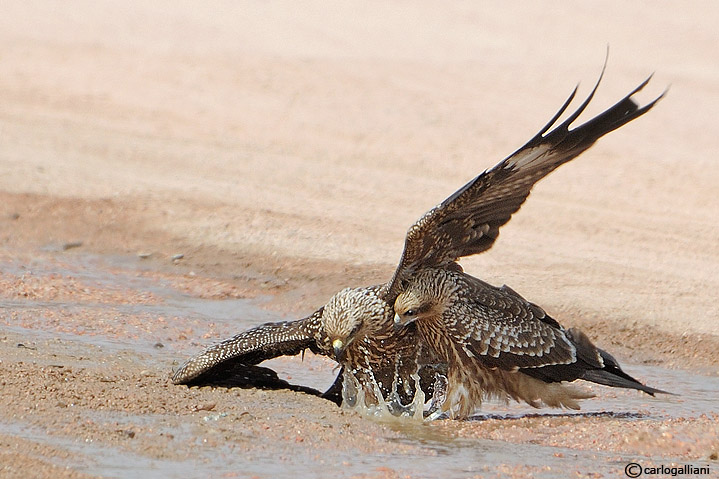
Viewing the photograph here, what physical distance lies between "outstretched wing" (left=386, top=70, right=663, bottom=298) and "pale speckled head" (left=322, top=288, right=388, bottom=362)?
122mm

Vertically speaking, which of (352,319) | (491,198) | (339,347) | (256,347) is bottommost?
(256,347)

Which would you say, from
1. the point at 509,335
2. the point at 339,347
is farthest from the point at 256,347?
the point at 509,335

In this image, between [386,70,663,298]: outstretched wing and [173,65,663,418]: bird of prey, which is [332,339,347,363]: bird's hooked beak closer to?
[173,65,663,418]: bird of prey

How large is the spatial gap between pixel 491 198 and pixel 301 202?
7.38 metres

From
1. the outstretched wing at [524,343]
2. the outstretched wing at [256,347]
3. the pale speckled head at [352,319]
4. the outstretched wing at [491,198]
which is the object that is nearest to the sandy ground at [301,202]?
the outstretched wing at [256,347]

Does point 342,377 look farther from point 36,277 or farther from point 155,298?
point 36,277

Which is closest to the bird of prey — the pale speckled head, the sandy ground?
the pale speckled head

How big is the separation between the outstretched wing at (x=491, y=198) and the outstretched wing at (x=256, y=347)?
58 cm

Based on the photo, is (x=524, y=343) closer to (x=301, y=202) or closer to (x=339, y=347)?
(x=339, y=347)

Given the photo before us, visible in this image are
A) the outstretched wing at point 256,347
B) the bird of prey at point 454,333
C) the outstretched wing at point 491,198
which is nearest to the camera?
the outstretched wing at point 491,198

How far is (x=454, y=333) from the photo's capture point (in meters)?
6.56

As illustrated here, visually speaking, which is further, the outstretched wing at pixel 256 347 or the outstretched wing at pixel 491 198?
the outstretched wing at pixel 256 347

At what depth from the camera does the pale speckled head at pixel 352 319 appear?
6582 mm

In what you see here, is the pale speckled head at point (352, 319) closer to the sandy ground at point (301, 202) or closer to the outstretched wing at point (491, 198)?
the outstretched wing at point (491, 198)
